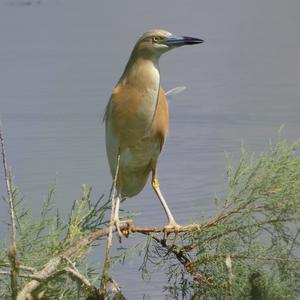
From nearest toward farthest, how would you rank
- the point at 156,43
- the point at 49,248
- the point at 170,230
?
the point at 49,248 < the point at 170,230 < the point at 156,43

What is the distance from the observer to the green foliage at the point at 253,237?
16.3 feet

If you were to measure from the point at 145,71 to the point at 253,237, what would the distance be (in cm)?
111

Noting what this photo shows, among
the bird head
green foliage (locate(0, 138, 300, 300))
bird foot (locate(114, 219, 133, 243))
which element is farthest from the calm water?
the bird head

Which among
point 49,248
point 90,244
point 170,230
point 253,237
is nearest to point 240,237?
point 253,237

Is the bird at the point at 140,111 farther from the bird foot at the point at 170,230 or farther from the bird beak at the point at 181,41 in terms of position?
the bird foot at the point at 170,230

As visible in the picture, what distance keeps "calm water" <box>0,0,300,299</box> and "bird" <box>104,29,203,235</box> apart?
0.47 m

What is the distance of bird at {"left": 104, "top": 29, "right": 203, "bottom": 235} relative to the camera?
572cm

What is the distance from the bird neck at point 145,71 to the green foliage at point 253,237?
2.58 ft

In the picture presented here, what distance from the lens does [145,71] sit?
575cm

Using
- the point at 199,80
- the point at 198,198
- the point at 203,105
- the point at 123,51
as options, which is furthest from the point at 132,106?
the point at 123,51

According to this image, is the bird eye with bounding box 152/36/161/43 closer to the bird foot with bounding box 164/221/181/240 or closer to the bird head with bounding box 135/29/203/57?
the bird head with bounding box 135/29/203/57

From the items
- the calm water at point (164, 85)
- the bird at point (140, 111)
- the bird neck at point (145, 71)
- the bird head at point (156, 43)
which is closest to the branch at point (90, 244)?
the bird at point (140, 111)

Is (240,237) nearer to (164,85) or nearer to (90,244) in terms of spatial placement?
(90,244)

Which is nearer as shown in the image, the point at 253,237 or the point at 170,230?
the point at 253,237
